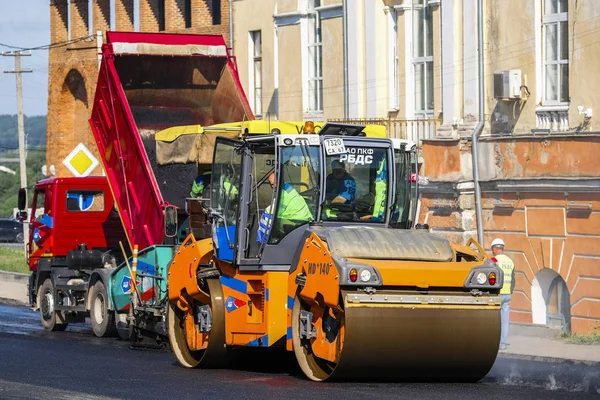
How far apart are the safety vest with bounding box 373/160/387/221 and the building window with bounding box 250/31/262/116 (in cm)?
1808

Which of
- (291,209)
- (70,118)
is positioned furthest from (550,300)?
(70,118)

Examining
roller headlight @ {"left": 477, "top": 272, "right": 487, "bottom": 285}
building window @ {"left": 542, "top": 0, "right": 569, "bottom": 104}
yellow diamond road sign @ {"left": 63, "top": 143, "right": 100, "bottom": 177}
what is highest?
building window @ {"left": 542, "top": 0, "right": 569, "bottom": 104}

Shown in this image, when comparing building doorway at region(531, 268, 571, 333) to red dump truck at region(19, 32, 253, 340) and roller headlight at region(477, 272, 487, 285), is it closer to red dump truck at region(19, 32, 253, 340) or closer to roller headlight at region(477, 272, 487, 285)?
red dump truck at region(19, 32, 253, 340)

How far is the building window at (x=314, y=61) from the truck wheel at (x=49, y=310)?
30.9ft

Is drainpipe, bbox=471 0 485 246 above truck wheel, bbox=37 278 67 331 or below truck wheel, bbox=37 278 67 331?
above

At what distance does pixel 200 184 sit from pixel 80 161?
24.5ft

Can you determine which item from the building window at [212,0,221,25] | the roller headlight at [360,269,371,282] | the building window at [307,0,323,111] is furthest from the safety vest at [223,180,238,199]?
the building window at [212,0,221,25]

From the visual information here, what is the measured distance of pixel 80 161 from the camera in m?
24.6

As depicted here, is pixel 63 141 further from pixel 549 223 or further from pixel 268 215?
pixel 268 215

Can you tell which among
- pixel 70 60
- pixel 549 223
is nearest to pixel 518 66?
pixel 549 223

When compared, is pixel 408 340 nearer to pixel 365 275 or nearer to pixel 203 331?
pixel 365 275

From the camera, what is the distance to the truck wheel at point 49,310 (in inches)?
847

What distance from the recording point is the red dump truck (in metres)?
18.6

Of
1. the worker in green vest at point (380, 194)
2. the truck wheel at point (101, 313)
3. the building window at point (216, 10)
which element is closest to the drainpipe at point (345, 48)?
the building window at point (216, 10)
